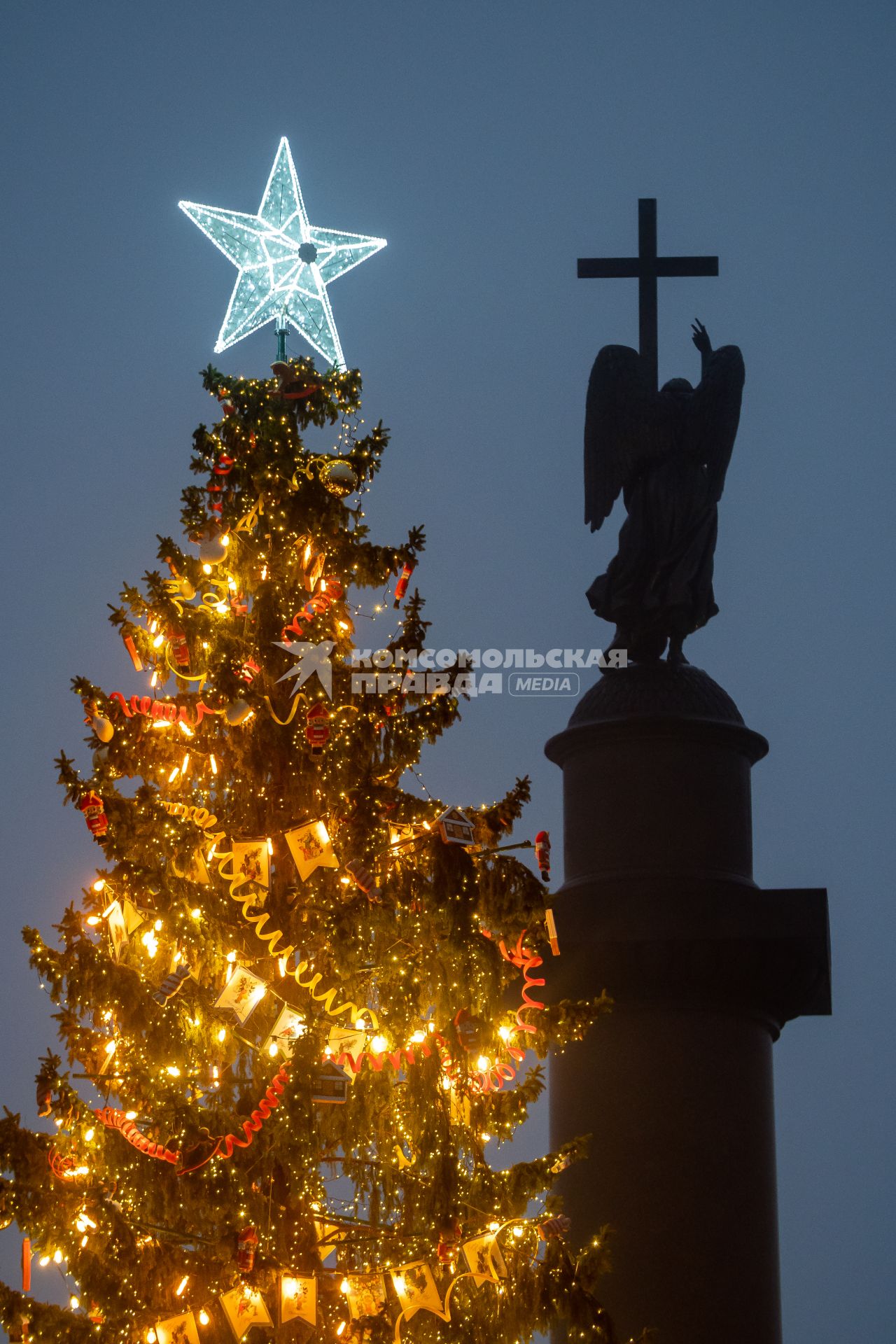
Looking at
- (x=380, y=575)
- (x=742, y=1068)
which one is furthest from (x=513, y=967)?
(x=742, y=1068)

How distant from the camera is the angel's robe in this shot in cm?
1428

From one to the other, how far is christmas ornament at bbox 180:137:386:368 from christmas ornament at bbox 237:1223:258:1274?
193 inches

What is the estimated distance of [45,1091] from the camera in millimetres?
8391

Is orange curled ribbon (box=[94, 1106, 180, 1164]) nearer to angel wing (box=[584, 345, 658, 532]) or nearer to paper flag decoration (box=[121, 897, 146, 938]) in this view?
paper flag decoration (box=[121, 897, 146, 938])

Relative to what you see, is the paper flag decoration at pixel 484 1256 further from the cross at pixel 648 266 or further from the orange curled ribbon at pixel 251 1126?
the cross at pixel 648 266

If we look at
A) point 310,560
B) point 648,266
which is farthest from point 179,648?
point 648,266

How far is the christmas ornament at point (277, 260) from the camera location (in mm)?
10781

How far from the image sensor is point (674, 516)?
47.3ft

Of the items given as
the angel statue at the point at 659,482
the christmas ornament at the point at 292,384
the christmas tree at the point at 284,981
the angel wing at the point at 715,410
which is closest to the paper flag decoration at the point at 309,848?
the christmas tree at the point at 284,981

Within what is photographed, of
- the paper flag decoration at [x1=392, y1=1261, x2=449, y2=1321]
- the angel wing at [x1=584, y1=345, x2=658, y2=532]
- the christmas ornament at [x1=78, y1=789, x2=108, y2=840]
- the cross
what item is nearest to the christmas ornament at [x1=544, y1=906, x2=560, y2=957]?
the paper flag decoration at [x1=392, y1=1261, x2=449, y2=1321]

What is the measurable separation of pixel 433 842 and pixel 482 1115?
4.48 ft

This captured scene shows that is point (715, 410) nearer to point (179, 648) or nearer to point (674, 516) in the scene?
point (674, 516)

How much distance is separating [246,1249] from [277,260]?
18.2 ft

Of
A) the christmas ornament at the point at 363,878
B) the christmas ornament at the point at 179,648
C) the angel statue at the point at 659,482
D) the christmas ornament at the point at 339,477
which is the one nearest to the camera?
the christmas ornament at the point at 363,878
